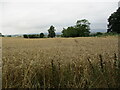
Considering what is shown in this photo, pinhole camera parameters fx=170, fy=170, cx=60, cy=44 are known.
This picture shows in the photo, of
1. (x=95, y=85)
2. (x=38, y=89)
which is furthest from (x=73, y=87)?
(x=38, y=89)

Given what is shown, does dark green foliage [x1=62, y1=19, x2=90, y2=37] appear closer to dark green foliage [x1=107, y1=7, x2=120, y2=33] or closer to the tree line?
the tree line

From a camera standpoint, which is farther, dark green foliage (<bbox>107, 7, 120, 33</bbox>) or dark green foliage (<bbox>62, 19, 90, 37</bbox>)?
dark green foliage (<bbox>62, 19, 90, 37</bbox>)

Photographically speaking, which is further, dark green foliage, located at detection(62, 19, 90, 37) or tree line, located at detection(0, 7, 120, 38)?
dark green foliage, located at detection(62, 19, 90, 37)

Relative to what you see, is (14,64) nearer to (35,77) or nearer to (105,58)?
(35,77)

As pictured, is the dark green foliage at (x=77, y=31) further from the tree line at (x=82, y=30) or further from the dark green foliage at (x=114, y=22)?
the dark green foliage at (x=114, y=22)

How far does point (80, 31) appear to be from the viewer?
224 feet

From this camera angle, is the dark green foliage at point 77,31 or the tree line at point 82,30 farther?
the dark green foliage at point 77,31

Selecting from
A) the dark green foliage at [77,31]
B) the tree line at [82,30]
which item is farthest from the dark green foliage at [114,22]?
the dark green foliage at [77,31]

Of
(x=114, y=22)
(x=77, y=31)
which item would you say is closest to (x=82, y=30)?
(x=77, y=31)

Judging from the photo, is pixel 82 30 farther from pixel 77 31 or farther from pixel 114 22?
pixel 114 22

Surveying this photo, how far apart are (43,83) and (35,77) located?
16 centimetres

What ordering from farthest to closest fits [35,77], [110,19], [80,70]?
1. [110,19]
2. [80,70]
3. [35,77]

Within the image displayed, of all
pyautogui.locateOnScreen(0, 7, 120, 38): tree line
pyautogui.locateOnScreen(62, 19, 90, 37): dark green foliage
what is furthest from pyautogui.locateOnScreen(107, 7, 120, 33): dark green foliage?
pyautogui.locateOnScreen(62, 19, 90, 37): dark green foliage

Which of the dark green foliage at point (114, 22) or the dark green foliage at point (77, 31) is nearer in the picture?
the dark green foliage at point (114, 22)
